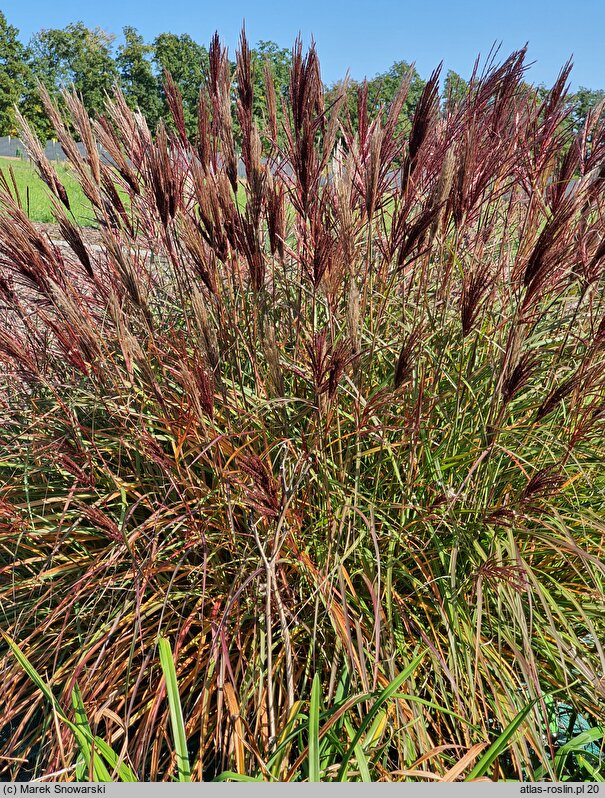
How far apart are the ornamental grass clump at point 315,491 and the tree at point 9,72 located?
37.7 meters

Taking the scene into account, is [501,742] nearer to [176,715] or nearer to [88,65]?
[176,715]

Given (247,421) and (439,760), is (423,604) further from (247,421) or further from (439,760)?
(247,421)

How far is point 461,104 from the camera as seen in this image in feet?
7.13

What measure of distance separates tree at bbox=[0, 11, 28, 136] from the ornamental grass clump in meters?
37.7

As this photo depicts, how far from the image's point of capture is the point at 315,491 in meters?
1.75

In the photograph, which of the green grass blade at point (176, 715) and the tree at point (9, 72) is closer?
the green grass blade at point (176, 715)

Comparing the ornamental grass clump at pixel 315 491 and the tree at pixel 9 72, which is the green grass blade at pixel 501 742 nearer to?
the ornamental grass clump at pixel 315 491

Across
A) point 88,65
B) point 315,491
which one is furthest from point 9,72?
point 315,491

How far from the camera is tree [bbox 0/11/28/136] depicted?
109 ft

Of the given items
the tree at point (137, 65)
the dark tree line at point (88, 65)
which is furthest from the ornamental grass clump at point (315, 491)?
the tree at point (137, 65)

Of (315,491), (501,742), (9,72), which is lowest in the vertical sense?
(501,742)

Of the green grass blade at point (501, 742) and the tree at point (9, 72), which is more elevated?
the tree at point (9, 72)

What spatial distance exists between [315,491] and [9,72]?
141ft

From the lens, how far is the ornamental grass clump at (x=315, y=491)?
1421 mm
